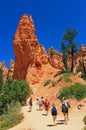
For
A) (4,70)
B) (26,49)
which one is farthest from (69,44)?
(4,70)

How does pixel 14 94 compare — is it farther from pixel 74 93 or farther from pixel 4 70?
pixel 4 70

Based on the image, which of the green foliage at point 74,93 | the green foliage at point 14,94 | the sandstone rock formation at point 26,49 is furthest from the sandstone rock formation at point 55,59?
the green foliage at point 74,93

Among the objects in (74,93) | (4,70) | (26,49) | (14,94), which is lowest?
(74,93)

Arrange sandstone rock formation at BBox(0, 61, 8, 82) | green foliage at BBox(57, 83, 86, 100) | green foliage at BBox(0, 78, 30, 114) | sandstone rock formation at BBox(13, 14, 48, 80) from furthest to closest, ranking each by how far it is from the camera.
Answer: sandstone rock formation at BBox(0, 61, 8, 82)
sandstone rock formation at BBox(13, 14, 48, 80)
green foliage at BBox(0, 78, 30, 114)
green foliage at BBox(57, 83, 86, 100)

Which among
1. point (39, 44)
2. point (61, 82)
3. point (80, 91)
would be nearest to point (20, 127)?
point (80, 91)

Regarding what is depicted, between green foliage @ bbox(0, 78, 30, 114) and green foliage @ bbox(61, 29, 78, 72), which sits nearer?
green foliage @ bbox(0, 78, 30, 114)

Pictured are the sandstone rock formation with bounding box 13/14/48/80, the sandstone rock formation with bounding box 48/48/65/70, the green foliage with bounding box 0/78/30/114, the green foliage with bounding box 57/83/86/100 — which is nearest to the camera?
the green foliage with bounding box 57/83/86/100

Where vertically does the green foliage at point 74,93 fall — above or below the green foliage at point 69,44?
below

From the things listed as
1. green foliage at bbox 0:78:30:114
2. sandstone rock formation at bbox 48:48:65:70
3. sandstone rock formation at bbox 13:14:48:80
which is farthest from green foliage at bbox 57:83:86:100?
sandstone rock formation at bbox 48:48:65:70

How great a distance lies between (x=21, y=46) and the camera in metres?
63.8

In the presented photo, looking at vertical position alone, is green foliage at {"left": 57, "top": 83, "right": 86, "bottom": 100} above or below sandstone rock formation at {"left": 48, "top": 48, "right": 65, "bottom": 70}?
below

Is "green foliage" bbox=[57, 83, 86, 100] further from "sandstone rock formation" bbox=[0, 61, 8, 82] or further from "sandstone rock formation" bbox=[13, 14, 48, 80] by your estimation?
"sandstone rock formation" bbox=[0, 61, 8, 82]

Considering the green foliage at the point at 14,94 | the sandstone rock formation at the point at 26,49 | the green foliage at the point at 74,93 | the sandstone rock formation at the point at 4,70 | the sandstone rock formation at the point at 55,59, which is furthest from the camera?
the sandstone rock formation at the point at 4,70

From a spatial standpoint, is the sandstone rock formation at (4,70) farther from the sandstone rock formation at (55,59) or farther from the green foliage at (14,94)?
the green foliage at (14,94)
